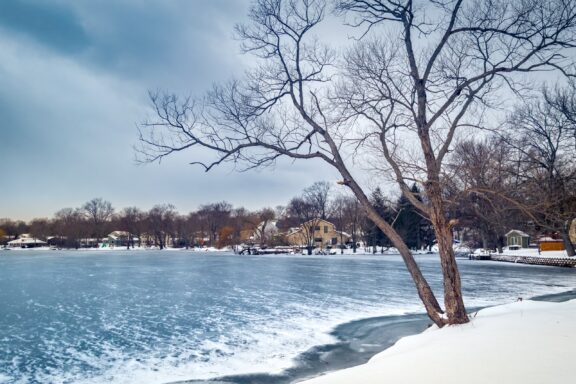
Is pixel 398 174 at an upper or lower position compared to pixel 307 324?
upper

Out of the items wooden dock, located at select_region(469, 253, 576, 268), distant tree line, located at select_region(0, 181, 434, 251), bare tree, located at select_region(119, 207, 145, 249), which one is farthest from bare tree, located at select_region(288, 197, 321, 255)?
bare tree, located at select_region(119, 207, 145, 249)

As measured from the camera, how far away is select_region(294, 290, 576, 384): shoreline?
4797 millimetres

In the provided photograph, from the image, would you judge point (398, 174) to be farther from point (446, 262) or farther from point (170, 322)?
point (170, 322)

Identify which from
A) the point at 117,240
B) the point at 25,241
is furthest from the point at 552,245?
the point at 25,241

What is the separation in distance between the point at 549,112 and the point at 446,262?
2451 centimetres

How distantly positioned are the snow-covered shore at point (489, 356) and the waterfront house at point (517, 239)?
213 feet

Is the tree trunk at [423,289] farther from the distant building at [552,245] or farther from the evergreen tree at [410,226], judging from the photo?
the evergreen tree at [410,226]

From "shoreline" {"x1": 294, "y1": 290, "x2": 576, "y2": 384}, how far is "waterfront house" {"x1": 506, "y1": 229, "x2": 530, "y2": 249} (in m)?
64.7

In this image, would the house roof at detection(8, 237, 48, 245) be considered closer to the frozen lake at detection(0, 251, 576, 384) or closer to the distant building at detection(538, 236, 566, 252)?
the frozen lake at detection(0, 251, 576, 384)

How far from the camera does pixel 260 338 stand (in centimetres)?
1121

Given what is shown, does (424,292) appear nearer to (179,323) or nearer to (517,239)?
(179,323)

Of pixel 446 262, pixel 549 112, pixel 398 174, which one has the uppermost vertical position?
pixel 549 112

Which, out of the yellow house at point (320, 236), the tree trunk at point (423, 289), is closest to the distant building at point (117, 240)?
the yellow house at point (320, 236)

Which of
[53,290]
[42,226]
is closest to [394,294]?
[53,290]
